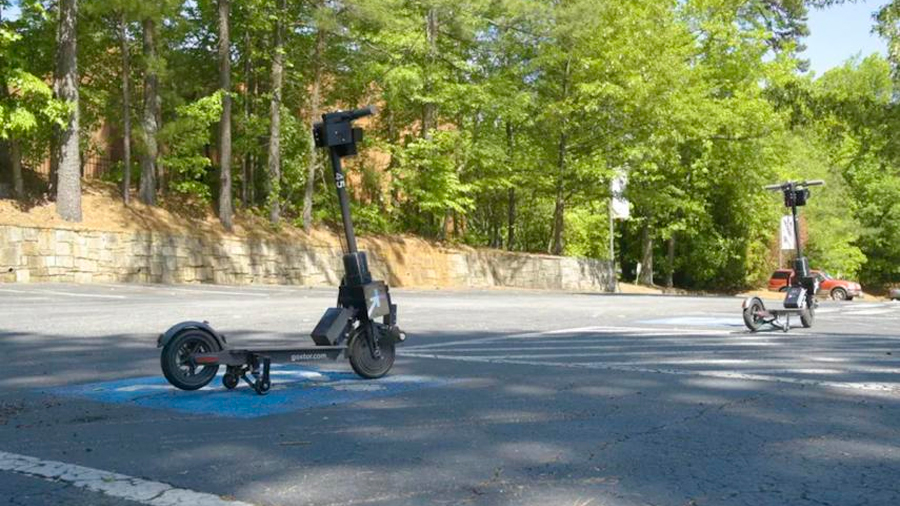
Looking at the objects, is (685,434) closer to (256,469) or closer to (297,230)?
(256,469)

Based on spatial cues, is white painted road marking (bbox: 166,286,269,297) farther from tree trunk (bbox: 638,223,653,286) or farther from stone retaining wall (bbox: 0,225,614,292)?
tree trunk (bbox: 638,223,653,286)

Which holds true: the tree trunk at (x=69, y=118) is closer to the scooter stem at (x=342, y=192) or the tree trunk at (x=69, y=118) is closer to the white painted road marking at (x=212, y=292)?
the white painted road marking at (x=212, y=292)

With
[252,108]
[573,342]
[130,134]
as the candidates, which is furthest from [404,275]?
[573,342]

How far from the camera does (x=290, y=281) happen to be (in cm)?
3034

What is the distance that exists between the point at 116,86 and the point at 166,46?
218cm

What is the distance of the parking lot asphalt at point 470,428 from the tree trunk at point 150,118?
16.7 m

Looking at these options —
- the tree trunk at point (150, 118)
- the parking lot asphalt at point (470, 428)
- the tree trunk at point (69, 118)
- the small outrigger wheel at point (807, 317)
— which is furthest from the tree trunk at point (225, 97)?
the small outrigger wheel at point (807, 317)

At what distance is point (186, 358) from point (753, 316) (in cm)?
986

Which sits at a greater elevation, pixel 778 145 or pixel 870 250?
pixel 778 145

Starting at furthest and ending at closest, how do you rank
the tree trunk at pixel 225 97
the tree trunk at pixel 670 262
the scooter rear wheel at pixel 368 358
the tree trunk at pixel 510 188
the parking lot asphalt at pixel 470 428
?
the tree trunk at pixel 670 262, the tree trunk at pixel 510 188, the tree trunk at pixel 225 97, the scooter rear wheel at pixel 368 358, the parking lot asphalt at pixel 470 428

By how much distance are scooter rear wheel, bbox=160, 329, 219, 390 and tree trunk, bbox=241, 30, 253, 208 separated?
25.5m

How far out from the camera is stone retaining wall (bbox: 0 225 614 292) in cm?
2375

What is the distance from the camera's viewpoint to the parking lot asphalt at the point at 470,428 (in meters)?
4.38

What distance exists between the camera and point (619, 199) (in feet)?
135
